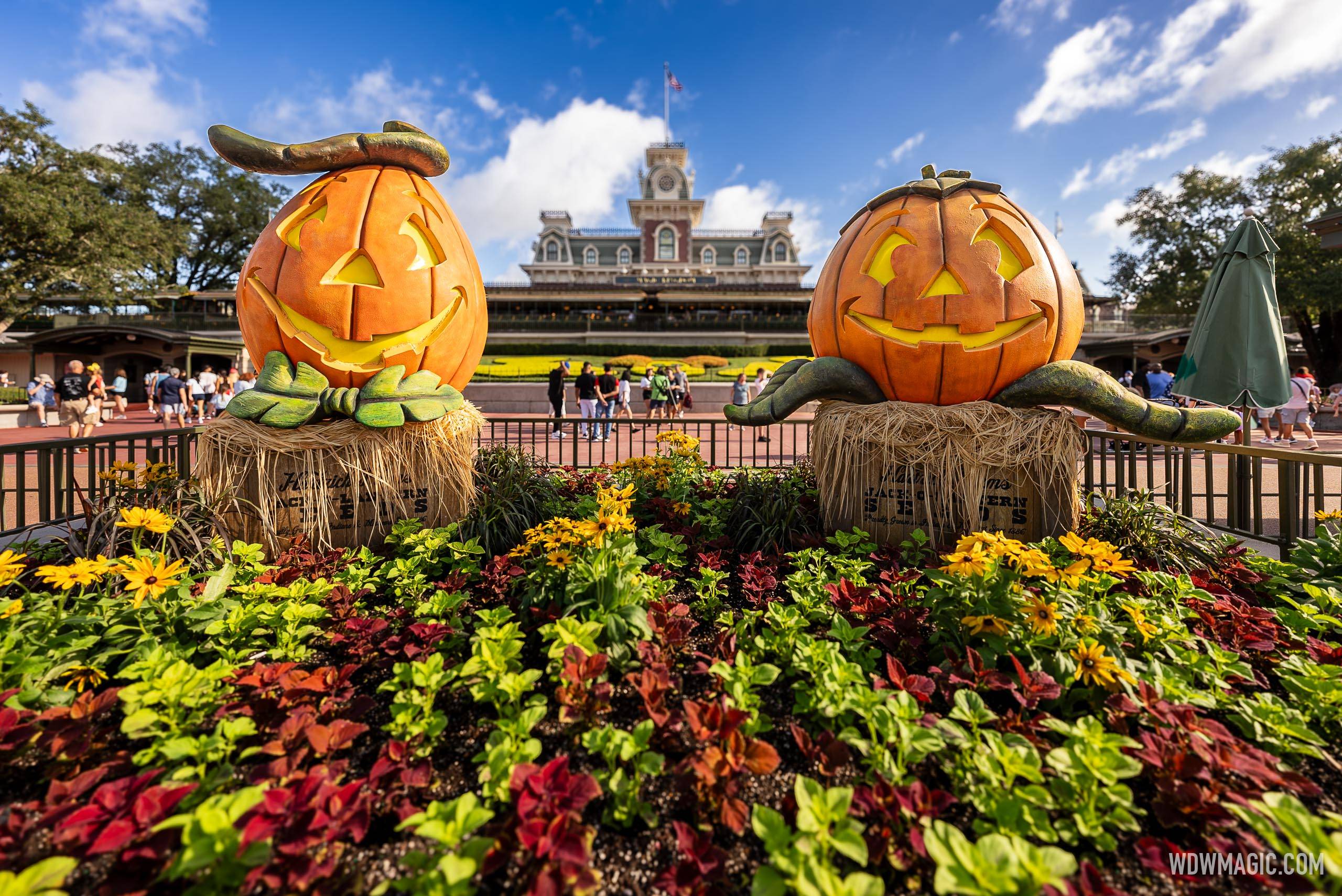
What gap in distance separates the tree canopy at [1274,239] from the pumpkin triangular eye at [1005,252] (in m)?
26.4

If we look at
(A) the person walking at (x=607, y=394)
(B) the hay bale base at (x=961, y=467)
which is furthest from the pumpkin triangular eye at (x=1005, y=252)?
(A) the person walking at (x=607, y=394)

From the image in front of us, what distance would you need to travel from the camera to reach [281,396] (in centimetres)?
286

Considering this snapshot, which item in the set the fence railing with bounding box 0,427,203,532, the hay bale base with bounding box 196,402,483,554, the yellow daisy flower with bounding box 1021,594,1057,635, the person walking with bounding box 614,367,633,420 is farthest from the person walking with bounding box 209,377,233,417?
the yellow daisy flower with bounding box 1021,594,1057,635

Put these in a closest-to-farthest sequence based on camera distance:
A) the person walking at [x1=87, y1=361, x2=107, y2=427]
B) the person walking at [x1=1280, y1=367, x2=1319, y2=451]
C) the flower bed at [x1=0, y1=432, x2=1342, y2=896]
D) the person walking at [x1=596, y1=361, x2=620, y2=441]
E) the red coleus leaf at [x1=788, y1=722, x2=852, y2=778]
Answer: the flower bed at [x1=0, y1=432, x2=1342, y2=896]
the red coleus leaf at [x1=788, y1=722, x2=852, y2=778]
the person walking at [x1=87, y1=361, x2=107, y2=427]
the person walking at [x1=1280, y1=367, x2=1319, y2=451]
the person walking at [x1=596, y1=361, x2=620, y2=441]

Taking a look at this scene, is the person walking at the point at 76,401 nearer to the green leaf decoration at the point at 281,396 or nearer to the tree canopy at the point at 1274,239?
the green leaf decoration at the point at 281,396

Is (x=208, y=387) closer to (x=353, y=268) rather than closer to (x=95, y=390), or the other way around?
(x=95, y=390)

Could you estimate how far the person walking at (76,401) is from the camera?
9320 millimetres

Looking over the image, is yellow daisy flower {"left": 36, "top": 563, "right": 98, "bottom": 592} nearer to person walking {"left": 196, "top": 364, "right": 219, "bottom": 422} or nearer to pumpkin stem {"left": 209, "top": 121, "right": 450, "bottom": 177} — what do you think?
pumpkin stem {"left": 209, "top": 121, "right": 450, "bottom": 177}

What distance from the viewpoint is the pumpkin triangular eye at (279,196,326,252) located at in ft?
9.85

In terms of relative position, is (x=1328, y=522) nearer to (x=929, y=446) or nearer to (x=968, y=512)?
(x=968, y=512)

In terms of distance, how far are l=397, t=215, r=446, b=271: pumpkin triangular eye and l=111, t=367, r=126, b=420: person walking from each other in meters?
14.3

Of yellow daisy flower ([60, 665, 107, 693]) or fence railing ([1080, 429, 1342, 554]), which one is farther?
fence railing ([1080, 429, 1342, 554])

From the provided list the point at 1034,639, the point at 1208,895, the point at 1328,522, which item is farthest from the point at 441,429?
the point at 1328,522

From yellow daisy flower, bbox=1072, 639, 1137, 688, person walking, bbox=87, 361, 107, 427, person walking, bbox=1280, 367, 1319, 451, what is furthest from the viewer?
person walking, bbox=1280, 367, 1319, 451
